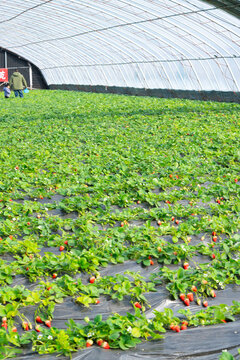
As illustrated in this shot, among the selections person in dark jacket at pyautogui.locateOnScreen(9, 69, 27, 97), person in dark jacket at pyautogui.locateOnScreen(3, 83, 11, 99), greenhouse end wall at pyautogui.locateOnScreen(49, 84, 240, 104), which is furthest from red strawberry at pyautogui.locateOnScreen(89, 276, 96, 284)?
person in dark jacket at pyautogui.locateOnScreen(3, 83, 11, 99)

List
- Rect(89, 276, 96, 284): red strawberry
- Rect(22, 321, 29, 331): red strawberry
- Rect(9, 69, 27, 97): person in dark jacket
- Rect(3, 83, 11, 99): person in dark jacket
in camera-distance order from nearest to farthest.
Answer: Rect(22, 321, 29, 331): red strawberry < Rect(89, 276, 96, 284): red strawberry < Rect(9, 69, 27, 97): person in dark jacket < Rect(3, 83, 11, 99): person in dark jacket

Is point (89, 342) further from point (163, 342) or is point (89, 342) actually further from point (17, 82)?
point (17, 82)

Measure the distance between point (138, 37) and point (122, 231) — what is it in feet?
77.7

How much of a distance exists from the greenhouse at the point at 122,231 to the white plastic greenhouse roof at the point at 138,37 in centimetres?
157

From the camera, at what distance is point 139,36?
26.3 m

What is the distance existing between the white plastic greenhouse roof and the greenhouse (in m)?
1.57

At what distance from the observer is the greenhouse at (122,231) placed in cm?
317

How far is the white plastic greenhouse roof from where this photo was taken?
66.4 ft

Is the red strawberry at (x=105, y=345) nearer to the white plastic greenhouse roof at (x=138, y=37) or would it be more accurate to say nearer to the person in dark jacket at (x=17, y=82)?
the white plastic greenhouse roof at (x=138, y=37)

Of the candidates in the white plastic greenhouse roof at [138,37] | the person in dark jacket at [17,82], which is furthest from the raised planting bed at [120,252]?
the person in dark jacket at [17,82]

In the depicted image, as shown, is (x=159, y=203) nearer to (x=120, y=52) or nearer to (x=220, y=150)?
(x=220, y=150)

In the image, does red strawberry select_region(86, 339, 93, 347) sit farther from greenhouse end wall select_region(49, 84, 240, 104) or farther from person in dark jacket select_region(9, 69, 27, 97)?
person in dark jacket select_region(9, 69, 27, 97)

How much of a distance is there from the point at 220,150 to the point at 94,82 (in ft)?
100

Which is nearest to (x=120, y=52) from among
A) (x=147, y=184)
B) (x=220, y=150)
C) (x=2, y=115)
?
(x=2, y=115)
